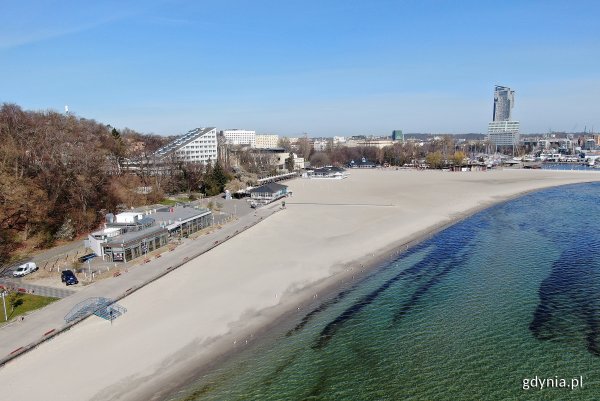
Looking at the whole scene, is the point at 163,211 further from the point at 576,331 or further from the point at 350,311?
the point at 576,331

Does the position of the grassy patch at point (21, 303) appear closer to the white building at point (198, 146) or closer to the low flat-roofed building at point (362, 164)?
the white building at point (198, 146)

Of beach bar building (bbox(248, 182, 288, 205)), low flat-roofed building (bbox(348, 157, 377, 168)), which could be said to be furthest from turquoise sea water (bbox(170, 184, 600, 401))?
low flat-roofed building (bbox(348, 157, 377, 168))

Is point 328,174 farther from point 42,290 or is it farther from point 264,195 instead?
point 42,290

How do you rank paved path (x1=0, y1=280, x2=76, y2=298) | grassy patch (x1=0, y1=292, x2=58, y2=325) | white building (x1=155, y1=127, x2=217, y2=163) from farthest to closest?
white building (x1=155, y1=127, x2=217, y2=163) → paved path (x1=0, y1=280, x2=76, y2=298) → grassy patch (x1=0, y1=292, x2=58, y2=325)

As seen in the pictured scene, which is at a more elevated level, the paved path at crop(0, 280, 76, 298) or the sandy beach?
the paved path at crop(0, 280, 76, 298)

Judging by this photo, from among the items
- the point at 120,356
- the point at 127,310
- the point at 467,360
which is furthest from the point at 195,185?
the point at 467,360

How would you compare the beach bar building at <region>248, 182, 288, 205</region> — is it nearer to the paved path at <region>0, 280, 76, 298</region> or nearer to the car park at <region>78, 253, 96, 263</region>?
the car park at <region>78, 253, 96, 263</region>

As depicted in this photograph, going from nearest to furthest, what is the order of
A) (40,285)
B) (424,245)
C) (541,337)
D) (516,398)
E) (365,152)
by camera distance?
(516,398), (541,337), (40,285), (424,245), (365,152)
